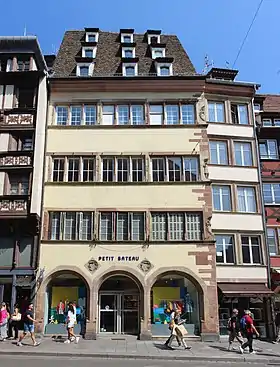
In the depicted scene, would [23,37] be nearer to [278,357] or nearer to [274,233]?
[274,233]

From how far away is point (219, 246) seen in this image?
24469 millimetres

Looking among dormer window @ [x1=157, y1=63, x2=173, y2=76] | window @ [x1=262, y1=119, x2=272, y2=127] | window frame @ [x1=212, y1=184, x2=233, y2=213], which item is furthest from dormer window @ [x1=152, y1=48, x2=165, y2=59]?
window frame @ [x1=212, y1=184, x2=233, y2=213]

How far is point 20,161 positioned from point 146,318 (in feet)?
36.8

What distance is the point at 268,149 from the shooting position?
28750mm

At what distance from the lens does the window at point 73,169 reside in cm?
2461

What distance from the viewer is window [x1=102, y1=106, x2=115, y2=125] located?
1016 inches

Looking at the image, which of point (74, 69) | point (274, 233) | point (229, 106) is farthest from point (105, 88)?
point (274, 233)

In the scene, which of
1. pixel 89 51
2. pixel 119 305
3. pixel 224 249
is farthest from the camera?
pixel 89 51

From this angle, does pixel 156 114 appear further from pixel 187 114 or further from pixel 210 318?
pixel 210 318

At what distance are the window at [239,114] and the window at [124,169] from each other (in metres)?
7.12

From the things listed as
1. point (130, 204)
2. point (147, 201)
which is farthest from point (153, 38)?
point (130, 204)

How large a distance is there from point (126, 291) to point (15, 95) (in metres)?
13.5

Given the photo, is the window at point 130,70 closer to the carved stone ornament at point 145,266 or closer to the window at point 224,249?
the window at point 224,249

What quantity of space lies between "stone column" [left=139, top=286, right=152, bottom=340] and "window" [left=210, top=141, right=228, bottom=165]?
9.05 metres
